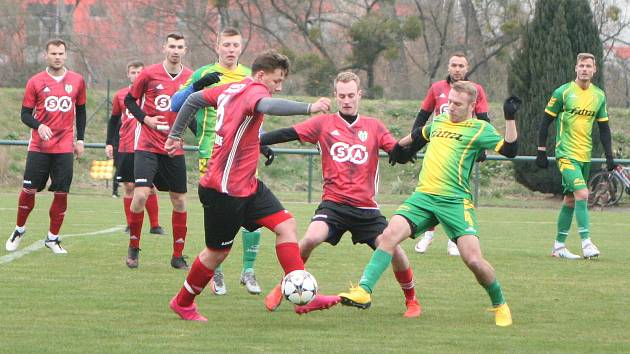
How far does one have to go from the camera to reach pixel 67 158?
36.8 ft

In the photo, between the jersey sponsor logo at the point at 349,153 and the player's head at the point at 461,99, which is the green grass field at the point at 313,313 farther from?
the player's head at the point at 461,99

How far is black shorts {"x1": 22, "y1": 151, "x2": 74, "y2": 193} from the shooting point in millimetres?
11125

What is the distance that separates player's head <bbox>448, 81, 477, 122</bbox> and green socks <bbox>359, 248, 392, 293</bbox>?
3.53 feet

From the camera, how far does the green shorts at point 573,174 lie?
11.7m

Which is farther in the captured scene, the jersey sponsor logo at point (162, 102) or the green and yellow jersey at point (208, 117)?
the jersey sponsor logo at point (162, 102)

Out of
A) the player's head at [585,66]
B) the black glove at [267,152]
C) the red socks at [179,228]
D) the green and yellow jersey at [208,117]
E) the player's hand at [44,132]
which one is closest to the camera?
the black glove at [267,152]

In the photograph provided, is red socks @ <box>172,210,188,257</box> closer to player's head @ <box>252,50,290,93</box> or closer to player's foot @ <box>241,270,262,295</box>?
player's foot @ <box>241,270,262,295</box>

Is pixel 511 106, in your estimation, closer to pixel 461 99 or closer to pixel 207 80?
pixel 461 99

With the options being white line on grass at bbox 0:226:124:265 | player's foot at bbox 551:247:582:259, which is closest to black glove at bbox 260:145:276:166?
white line on grass at bbox 0:226:124:265

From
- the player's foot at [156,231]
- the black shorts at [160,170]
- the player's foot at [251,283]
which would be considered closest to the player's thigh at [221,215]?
the player's foot at [251,283]

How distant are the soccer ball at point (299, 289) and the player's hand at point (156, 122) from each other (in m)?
3.30

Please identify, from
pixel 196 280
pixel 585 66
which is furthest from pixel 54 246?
pixel 585 66

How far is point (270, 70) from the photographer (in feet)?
22.8

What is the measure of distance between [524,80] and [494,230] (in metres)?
8.62
